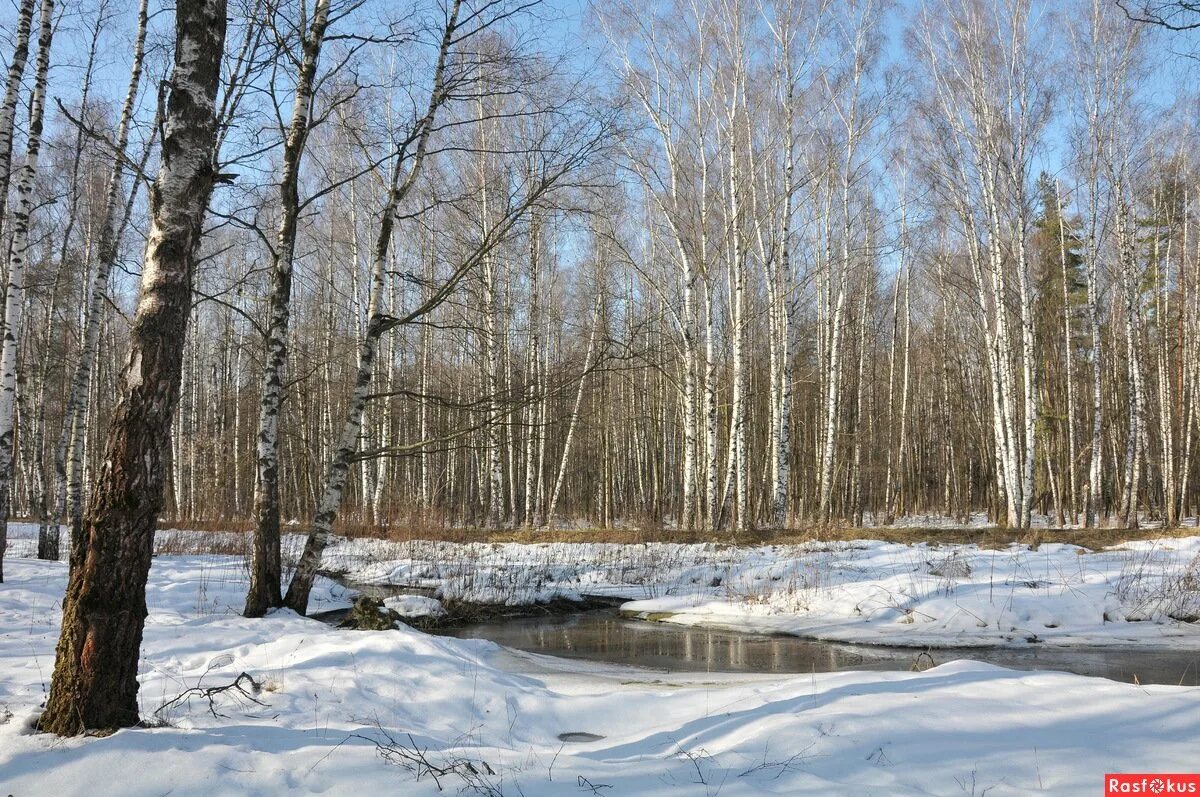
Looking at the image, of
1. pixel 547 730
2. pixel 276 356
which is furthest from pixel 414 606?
pixel 547 730

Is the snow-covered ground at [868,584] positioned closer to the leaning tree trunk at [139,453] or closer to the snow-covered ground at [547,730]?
the snow-covered ground at [547,730]

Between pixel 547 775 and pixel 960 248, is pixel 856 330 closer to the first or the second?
pixel 960 248

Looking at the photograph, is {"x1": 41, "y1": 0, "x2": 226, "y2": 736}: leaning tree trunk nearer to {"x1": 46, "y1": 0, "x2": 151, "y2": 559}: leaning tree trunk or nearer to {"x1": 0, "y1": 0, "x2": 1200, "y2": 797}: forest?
{"x1": 0, "y1": 0, "x2": 1200, "y2": 797}: forest

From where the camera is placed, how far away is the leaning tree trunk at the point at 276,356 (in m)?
6.75

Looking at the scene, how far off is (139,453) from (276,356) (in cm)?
366

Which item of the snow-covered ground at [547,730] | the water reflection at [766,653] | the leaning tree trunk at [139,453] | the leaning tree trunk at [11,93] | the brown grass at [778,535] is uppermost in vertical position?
the leaning tree trunk at [11,93]

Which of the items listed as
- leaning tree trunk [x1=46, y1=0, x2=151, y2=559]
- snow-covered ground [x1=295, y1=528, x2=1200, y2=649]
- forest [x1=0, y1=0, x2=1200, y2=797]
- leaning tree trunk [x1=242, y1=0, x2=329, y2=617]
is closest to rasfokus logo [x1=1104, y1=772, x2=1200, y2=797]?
forest [x1=0, y1=0, x2=1200, y2=797]

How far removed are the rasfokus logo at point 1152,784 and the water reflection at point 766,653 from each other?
8.43 ft

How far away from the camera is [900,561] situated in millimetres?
11156

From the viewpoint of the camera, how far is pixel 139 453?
3309 mm

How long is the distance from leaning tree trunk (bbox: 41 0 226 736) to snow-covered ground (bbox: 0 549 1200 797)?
0.25 meters

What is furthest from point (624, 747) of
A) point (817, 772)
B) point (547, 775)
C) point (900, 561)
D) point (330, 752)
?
point (900, 561)

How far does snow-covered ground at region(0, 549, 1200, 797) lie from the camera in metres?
2.84

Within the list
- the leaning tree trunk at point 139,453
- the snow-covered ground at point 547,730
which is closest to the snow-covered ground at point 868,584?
the snow-covered ground at point 547,730
